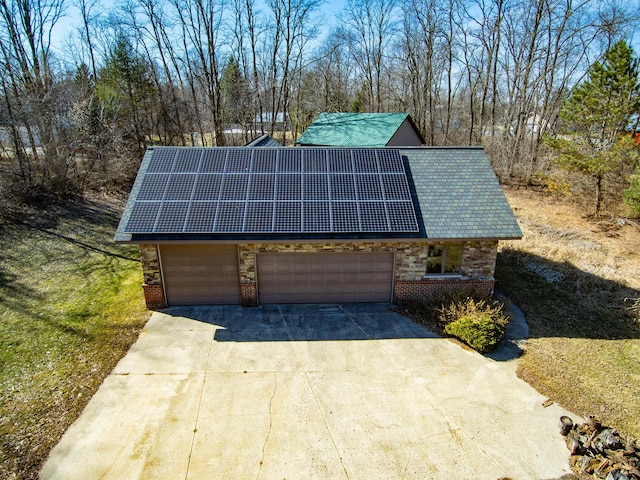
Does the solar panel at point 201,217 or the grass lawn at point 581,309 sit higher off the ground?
the solar panel at point 201,217

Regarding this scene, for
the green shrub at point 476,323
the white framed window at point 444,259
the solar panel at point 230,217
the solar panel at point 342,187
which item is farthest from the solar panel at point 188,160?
the green shrub at point 476,323

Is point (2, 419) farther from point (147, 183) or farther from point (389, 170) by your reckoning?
point (389, 170)

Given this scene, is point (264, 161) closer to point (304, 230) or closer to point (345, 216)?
point (304, 230)

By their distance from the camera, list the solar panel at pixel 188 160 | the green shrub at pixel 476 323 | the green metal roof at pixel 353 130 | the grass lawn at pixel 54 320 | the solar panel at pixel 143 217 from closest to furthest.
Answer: the grass lawn at pixel 54 320, the green shrub at pixel 476 323, the solar panel at pixel 143 217, the solar panel at pixel 188 160, the green metal roof at pixel 353 130

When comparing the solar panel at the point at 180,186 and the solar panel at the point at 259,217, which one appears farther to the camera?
the solar panel at the point at 180,186

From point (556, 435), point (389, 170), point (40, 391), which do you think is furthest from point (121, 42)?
point (556, 435)

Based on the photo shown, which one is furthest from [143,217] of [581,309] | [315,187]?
[581,309]

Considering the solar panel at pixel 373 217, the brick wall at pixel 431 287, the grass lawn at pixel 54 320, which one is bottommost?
the grass lawn at pixel 54 320

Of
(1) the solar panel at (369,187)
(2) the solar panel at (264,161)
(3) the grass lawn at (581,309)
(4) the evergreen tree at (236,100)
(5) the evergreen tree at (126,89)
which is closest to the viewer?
(3) the grass lawn at (581,309)

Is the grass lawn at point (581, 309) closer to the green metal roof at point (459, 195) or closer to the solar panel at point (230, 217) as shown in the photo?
the green metal roof at point (459, 195)
